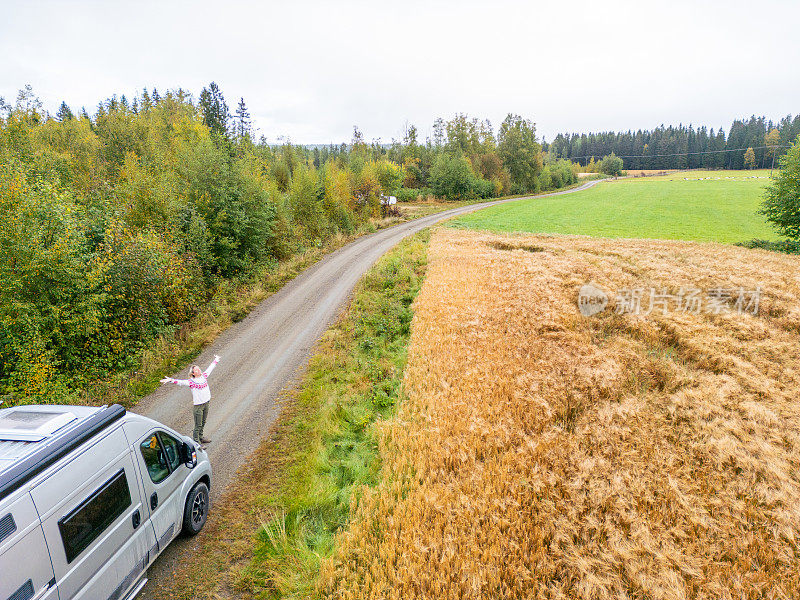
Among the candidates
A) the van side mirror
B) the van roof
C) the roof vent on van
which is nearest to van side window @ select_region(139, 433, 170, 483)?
the van side mirror

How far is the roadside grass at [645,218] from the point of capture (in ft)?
125

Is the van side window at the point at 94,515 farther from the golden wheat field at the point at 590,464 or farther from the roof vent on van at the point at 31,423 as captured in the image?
the golden wheat field at the point at 590,464

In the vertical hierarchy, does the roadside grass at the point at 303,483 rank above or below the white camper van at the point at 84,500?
below

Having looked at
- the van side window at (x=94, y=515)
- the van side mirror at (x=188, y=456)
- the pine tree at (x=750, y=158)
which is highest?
the pine tree at (x=750, y=158)

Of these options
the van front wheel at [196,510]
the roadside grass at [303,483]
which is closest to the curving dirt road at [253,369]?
the van front wheel at [196,510]

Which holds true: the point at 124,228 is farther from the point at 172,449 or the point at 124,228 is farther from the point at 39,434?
the point at 39,434

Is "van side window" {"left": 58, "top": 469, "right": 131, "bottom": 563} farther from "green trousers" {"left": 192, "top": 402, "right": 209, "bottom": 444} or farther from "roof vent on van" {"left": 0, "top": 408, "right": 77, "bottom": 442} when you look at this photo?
"green trousers" {"left": 192, "top": 402, "right": 209, "bottom": 444}

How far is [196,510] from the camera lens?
761 centimetres

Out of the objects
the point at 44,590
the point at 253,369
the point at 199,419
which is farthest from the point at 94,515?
the point at 253,369

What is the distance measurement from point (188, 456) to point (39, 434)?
2771 mm

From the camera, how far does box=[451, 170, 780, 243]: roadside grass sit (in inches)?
1495

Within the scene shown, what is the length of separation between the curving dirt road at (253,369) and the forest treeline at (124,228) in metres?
3.09

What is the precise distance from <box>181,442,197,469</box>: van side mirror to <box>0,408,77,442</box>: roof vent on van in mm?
2124

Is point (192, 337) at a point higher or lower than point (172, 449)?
lower
